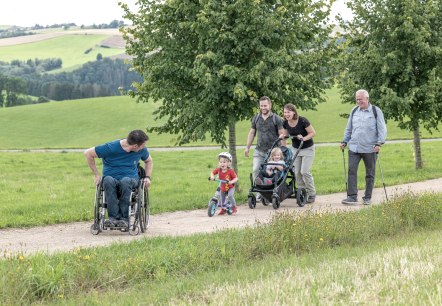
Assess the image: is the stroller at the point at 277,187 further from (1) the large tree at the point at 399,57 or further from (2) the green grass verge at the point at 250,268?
(1) the large tree at the point at 399,57

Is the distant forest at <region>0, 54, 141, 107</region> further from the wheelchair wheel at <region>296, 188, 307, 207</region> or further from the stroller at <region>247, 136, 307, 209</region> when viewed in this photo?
the wheelchair wheel at <region>296, 188, 307, 207</region>

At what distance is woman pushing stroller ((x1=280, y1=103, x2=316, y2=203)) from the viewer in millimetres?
13992

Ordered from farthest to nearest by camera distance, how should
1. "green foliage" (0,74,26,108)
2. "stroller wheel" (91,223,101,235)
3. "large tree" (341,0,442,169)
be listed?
"green foliage" (0,74,26,108)
"large tree" (341,0,442,169)
"stroller wheel" (91,223,101,235)

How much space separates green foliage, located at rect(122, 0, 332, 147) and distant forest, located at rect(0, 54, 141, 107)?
10665cm

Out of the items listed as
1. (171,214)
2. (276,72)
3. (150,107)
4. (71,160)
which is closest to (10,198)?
(171,214)

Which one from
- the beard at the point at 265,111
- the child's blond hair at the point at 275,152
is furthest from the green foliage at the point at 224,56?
the child's blond hair at the point at 275,152

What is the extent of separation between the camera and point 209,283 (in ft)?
21.5

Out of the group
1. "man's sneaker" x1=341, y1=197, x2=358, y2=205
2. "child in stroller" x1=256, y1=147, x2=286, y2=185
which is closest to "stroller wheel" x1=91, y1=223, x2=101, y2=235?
"child in stroller" x1=256, y1=147, x2=286, y2=185

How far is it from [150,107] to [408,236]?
78.9 m

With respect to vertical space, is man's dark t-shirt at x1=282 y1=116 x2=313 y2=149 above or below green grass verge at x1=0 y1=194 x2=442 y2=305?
above

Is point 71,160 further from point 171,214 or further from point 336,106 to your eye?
point 336,106

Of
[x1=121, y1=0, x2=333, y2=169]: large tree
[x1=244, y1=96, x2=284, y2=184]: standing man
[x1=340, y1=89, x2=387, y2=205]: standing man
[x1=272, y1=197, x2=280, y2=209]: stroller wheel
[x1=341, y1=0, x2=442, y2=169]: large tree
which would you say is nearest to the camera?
[x1=272, y1=197, x2=280, y2=209]: stroller wheel

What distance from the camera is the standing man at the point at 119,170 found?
34.0 feet

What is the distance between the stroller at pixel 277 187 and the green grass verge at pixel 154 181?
75 centimetres
